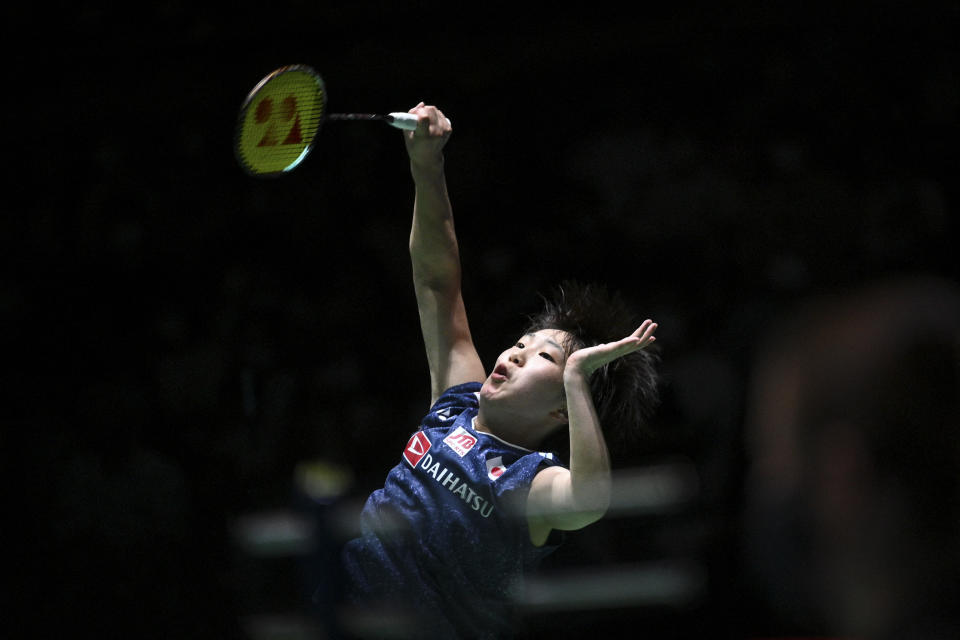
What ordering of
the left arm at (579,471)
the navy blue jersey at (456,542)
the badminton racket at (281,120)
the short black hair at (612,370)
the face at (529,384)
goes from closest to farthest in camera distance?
the left arm at (579,471) → the navy blue jersey at (456,542) → the face at (529,384) → the short black hair at (612,370) → the badminton racket at (281,120)

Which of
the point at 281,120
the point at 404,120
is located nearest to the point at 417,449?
the point at 404,120

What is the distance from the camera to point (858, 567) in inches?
33.8

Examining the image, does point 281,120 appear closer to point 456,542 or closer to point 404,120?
point 404,120

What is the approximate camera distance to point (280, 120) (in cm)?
329

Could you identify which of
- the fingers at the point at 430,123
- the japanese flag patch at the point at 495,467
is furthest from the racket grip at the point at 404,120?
the japanese flag patch at the point at 495,467

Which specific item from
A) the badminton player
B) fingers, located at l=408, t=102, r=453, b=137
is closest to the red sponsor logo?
the badminton player

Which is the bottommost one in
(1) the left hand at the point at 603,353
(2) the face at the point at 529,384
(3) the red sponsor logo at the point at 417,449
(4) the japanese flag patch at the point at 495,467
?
(4) the japanese flag patch at the point at 495,467

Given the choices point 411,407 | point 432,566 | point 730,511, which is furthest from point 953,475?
point 411,407

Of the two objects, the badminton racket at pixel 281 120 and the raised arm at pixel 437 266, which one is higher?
the badminton racket at pixel 281 120

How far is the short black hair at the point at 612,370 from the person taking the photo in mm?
2926

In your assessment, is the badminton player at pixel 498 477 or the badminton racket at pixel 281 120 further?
the badminton racket at pixel 281 120

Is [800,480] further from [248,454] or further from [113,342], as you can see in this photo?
[113,342]

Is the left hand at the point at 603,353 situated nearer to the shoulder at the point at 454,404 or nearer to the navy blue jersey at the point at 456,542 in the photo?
the navy blue jersey at the point at 456,542

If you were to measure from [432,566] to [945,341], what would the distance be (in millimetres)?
2003
